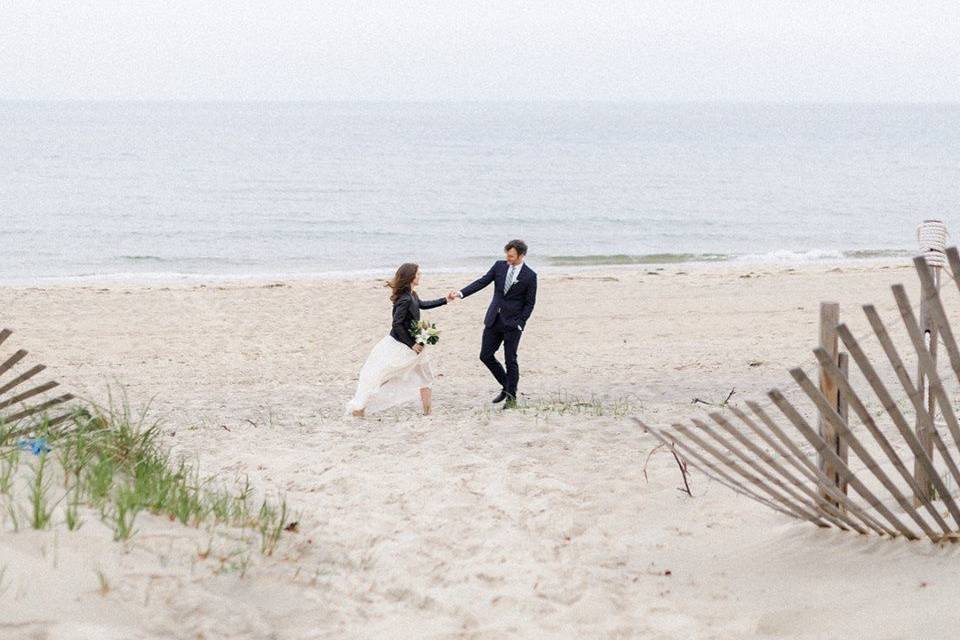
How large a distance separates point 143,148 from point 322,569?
256ft

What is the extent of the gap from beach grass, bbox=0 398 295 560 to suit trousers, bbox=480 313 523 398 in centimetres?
477

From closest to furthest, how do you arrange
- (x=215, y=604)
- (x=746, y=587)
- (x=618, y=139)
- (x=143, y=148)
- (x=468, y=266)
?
(x=215, y=604), (x=746, y=587), (x=468, y=266), (x=143, y=148), (x=618, y=139)

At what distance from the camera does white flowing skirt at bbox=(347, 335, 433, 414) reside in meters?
10.4

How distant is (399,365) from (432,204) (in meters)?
33.6

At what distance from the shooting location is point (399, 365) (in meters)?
10.4

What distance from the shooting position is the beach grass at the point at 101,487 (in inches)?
193

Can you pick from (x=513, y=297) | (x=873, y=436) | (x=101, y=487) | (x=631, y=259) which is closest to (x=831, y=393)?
(x=873, y=436)

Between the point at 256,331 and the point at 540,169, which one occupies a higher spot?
the point at 540,169

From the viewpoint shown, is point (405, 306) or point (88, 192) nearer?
point (405, 306)

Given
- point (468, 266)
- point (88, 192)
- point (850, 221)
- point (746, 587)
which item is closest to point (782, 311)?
point (468, 266)

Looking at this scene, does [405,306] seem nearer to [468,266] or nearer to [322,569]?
[322,569]

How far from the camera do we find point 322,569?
543cm

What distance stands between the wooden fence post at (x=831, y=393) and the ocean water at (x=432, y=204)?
2228 centimetres

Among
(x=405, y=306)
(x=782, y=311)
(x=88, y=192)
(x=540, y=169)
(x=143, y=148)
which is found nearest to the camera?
(x=405, y=306)
